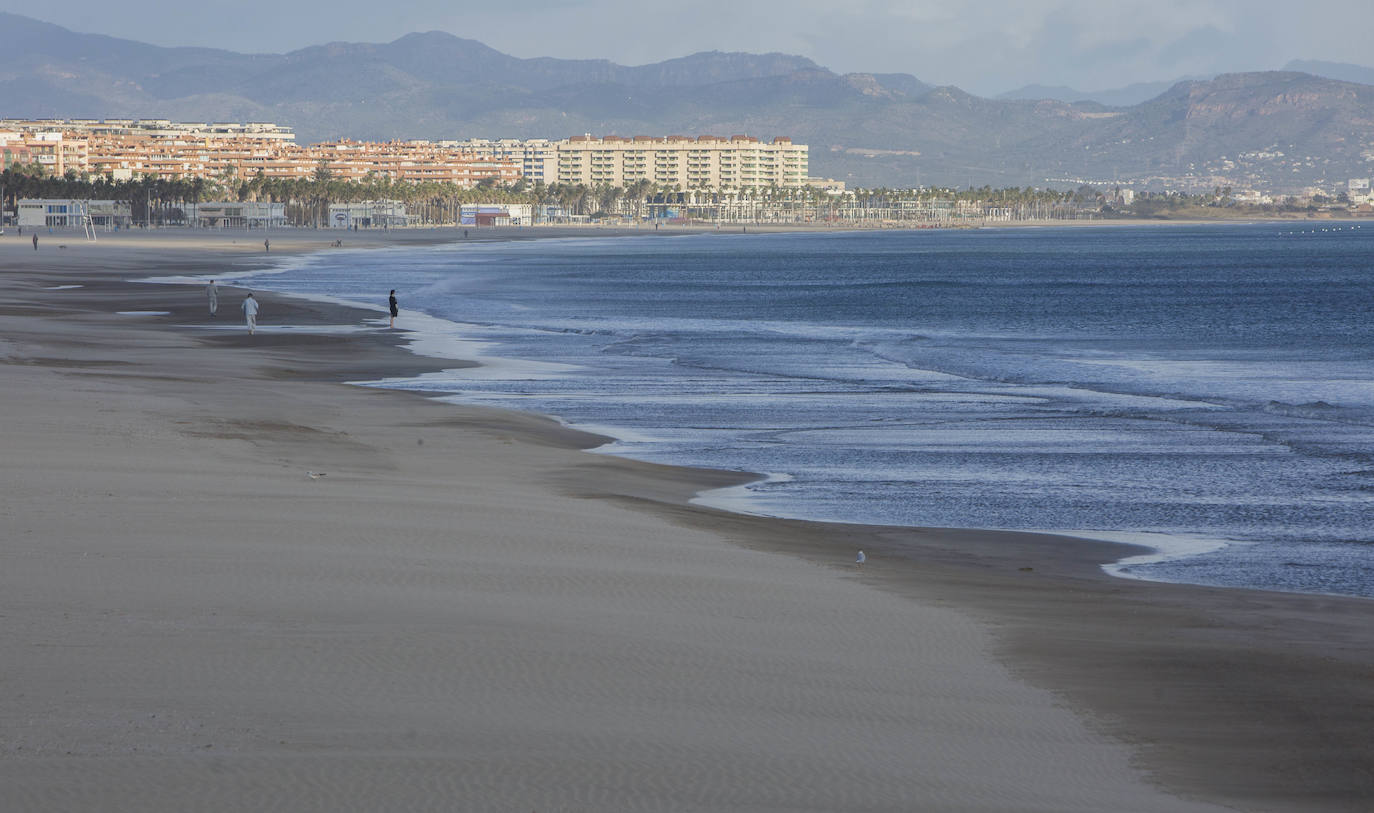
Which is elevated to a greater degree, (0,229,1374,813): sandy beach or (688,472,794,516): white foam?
(0,229,1374,813): sandy beach

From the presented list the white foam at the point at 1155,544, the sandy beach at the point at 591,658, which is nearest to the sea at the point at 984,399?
the white foam at the point at 1155,544

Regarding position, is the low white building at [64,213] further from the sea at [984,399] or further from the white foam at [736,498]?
the white foam at [736,498]

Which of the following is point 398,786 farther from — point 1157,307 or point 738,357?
point 1157,307

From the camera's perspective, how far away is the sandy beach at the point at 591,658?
6.39m

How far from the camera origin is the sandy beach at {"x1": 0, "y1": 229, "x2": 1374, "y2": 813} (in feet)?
21.0

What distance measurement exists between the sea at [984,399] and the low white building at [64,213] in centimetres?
10846

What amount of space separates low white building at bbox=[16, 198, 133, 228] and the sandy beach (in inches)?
5969

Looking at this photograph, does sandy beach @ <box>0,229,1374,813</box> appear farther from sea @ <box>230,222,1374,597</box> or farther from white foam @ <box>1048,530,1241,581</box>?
sea @ <box>230,222,1374,597</box>

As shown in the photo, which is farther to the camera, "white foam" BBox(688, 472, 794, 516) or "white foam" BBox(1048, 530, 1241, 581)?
"white foam" BBox(688, 472, 794, 516)

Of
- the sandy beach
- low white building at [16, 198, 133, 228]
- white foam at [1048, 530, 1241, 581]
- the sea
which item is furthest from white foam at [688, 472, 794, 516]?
low white building at [16, 198, 133, 228]

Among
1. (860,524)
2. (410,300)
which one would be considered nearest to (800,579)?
(860,524)

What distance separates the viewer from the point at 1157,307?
6600 centimetres

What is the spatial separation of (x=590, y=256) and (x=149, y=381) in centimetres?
10956

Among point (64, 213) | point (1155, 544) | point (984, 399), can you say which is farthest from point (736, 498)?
point (64, 213)
